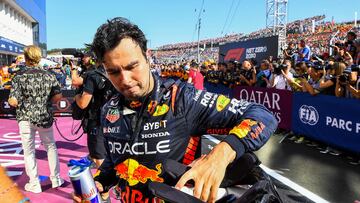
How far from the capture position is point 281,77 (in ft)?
34.6

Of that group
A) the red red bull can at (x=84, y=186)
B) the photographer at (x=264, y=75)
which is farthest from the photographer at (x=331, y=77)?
the red red bull can at (x=84, y=186)

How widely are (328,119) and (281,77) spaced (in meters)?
2.79

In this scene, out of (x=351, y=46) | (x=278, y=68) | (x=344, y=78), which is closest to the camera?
(x=344, y=78)

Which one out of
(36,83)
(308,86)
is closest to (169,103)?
(36,83)

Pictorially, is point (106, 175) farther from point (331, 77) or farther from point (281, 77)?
point (281, 77)

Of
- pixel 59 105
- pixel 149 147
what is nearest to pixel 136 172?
pixel 149 147

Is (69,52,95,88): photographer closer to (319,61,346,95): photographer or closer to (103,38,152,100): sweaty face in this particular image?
(103,38,152,100): sweaty face

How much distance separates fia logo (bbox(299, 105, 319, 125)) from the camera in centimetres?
857

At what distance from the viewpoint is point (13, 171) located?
6145 mm

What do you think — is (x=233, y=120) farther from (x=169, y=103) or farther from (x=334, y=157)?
(x=334, y=157)

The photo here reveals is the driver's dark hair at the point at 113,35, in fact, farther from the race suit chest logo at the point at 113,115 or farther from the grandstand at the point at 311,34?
the grandstand at the point at 311,34

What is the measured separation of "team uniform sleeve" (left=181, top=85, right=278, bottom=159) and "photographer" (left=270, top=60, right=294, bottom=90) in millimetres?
8528

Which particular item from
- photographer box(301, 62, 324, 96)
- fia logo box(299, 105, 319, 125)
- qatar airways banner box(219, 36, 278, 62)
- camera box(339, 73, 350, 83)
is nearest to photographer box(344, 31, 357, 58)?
photographer box(301, 62, 324, 96)

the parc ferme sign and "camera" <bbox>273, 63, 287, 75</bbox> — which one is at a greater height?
"camera" <bbox>273, 63, 287, 75</bbox>
